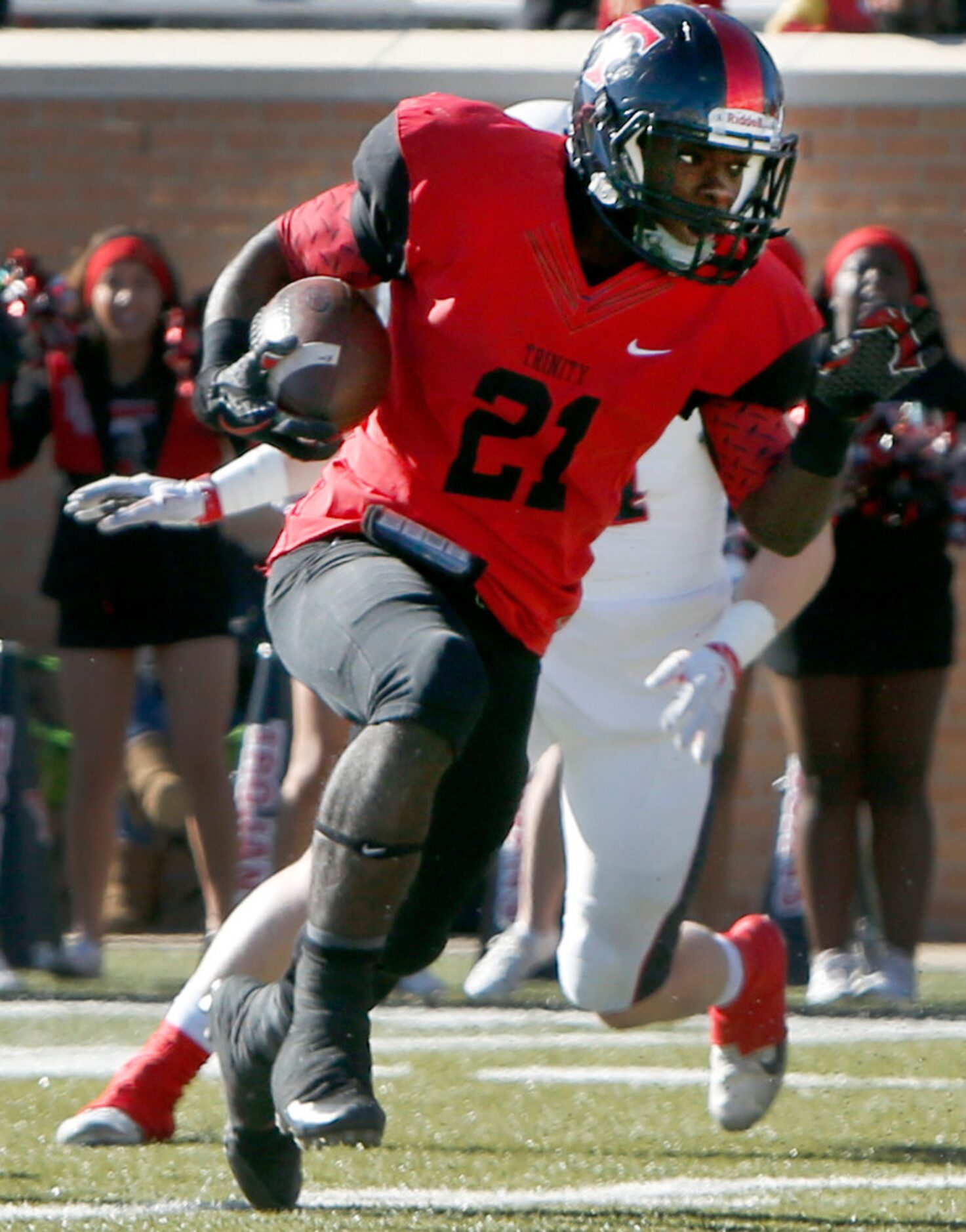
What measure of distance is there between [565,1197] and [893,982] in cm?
218

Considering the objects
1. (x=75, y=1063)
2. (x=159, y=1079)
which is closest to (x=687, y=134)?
(x=159, y=1079)

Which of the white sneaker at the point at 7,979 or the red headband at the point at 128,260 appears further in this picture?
the red headband at the point at 128,260

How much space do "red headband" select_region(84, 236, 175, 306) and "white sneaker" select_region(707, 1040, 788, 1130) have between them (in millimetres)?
2696

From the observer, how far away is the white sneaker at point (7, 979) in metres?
5.81

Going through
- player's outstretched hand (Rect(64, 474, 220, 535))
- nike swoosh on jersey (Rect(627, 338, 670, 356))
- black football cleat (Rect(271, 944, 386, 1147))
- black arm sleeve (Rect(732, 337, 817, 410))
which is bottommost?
black football cleat (Rect(271, 944, 386, 1147))

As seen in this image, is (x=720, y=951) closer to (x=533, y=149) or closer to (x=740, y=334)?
(x=740, y=334)

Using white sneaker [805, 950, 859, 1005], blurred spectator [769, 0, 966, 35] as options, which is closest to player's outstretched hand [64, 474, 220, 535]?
white sneaker [805, 950, 859, 1005]

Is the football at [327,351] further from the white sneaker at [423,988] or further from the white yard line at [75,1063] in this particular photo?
the white sneaker at [423,988]

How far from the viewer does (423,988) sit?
5.75m

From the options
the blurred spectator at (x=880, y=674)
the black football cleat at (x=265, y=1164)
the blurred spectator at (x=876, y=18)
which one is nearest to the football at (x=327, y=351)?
the black football cleat at (x=265, y=1164)

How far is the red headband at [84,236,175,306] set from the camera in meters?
6.01

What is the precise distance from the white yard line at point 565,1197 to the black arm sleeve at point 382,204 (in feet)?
4.64

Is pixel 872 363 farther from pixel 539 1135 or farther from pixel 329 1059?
pixel 539 1135

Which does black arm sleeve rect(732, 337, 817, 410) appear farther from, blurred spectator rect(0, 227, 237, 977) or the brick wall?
the brick wall
